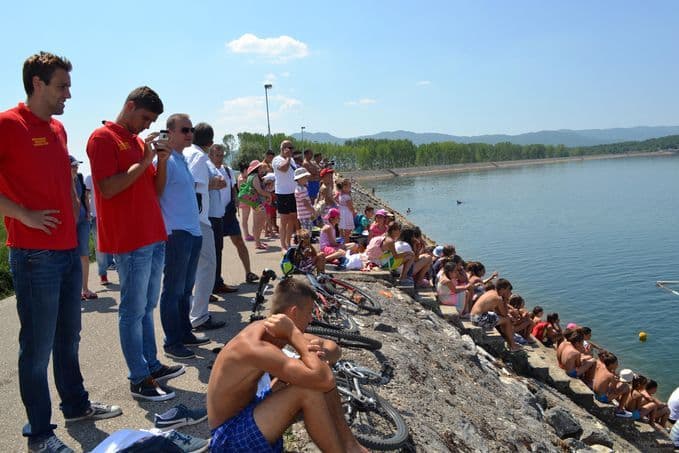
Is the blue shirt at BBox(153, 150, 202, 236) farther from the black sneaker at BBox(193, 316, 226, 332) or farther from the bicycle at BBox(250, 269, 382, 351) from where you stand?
the black sneaker at BBox(193, 316, 226, 332)

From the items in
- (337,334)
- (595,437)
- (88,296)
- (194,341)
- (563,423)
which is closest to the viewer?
(337,334)

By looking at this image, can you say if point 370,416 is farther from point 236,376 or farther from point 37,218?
point 37,218

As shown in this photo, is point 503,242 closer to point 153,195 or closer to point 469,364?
point 469,364

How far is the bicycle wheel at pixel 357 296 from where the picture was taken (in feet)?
24.1

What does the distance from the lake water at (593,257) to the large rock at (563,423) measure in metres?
6.43

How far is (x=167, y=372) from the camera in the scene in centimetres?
477

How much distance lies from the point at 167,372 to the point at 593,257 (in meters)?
25.3

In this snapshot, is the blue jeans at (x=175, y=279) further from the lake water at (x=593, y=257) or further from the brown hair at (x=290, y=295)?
the lake water at (x=593, y=257)

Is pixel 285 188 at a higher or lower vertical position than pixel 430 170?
higher

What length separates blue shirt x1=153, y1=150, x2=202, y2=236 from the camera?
5.08m

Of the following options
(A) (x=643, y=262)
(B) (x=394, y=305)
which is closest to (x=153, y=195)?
(B) (x=394, y=305)

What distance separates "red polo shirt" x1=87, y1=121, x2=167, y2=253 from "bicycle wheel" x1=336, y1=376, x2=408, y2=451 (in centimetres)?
191

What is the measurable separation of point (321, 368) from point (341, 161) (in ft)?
430

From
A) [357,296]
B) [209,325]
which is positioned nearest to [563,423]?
[357,296]
